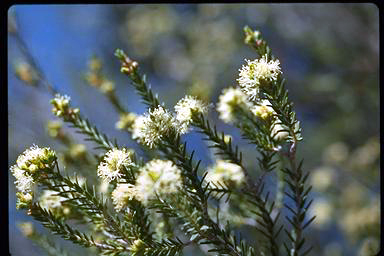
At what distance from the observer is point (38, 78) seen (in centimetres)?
226

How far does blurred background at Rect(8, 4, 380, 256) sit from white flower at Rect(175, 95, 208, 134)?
1.65 metres

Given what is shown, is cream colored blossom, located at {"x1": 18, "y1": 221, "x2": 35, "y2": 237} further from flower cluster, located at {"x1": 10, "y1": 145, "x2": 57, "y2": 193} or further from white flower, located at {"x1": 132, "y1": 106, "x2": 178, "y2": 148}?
white flower, located at {"x1": 132, "y1": 106, "x2": 178, "y2": 148}

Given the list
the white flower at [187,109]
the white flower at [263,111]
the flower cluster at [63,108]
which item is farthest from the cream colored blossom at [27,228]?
the white flower at [263,111]

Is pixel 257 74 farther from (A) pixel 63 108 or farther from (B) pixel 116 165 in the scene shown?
(A) pixel 63 108

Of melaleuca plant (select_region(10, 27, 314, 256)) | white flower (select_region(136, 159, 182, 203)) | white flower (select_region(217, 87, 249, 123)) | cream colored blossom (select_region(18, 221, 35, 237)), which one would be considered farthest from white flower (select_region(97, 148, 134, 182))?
cream colored blossom (select_region(18, 221, 35, 237))

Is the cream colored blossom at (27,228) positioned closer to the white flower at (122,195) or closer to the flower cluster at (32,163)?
the flower cluster at (32,163)

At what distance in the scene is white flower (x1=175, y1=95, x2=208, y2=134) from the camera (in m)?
1.41

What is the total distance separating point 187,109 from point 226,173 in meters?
0.27

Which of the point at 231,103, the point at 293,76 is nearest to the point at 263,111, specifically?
the point at 231,103

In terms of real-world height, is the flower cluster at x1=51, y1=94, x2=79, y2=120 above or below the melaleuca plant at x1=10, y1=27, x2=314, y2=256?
above

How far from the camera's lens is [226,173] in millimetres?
1577

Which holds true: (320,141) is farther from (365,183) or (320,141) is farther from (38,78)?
(38,78)

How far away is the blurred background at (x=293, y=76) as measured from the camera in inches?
137
